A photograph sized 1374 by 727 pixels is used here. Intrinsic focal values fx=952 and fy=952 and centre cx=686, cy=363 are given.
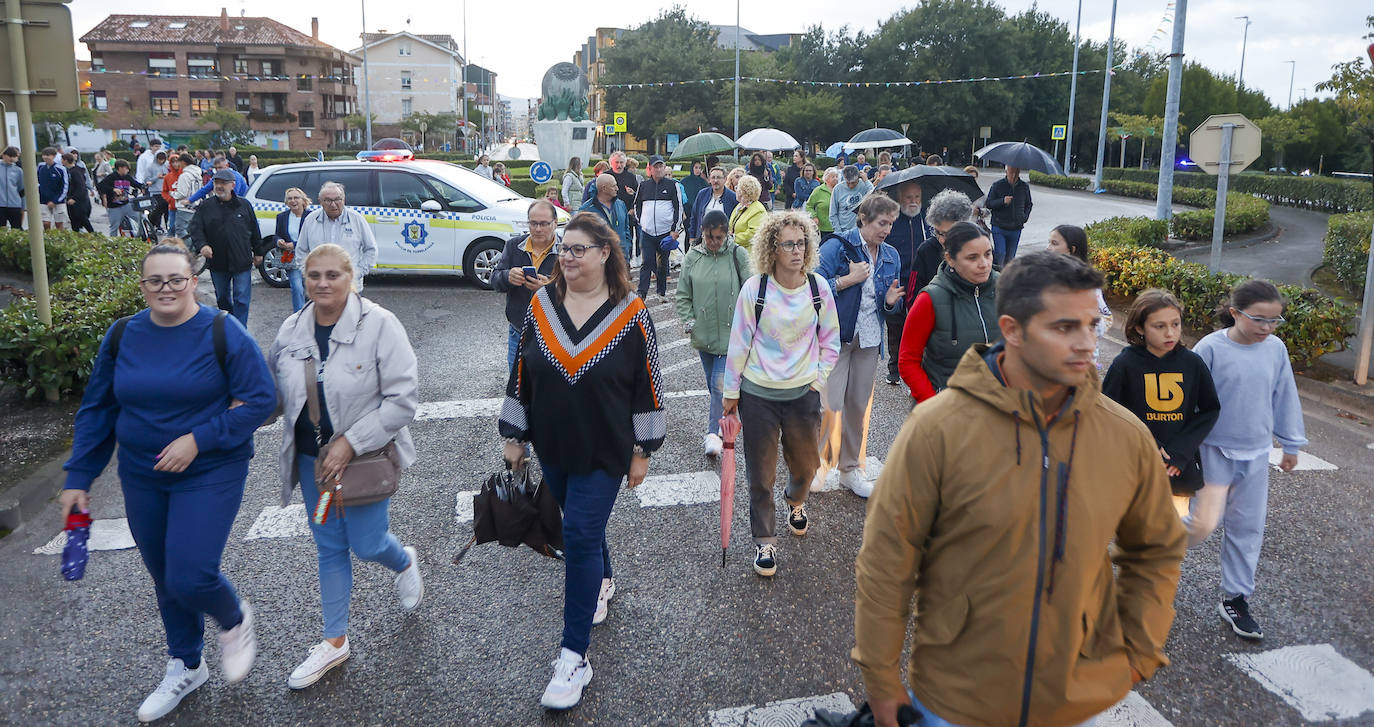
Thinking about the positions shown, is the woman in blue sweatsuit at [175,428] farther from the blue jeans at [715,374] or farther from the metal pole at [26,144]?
the metal pole at [26,144]

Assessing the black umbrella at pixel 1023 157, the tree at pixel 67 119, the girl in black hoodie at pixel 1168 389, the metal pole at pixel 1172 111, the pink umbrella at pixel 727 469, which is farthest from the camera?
the tree at pixel 67 119

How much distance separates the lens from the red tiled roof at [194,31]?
7131 cm

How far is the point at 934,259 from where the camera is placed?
5887mm

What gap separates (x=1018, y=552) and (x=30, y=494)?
5780 millimetres

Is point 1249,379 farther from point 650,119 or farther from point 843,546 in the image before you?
point 650,119

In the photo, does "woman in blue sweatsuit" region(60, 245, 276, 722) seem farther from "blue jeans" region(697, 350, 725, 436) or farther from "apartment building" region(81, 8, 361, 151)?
"apartment building" region(81, 8, 361, 151)

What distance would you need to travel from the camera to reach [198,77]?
7150 cm

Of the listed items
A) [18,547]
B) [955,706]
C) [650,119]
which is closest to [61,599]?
[18,547]

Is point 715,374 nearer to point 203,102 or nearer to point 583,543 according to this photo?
point 583,543

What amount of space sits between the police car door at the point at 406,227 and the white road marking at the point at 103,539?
8029 millimetres

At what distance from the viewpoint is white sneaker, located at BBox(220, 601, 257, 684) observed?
3631mm

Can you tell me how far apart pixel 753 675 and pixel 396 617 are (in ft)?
5.35

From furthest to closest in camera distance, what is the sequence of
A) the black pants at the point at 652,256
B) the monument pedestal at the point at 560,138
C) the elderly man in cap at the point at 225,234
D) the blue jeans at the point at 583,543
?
the monument pedestal at the point at 560,138 → the black pants at the point at 652,256 → the elderly man in cap at the point at 225,234 → the blue jeans at the point at 583,543

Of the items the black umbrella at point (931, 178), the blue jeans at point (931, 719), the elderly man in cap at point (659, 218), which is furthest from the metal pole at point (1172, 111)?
the blue jeans at point (931, 719)
